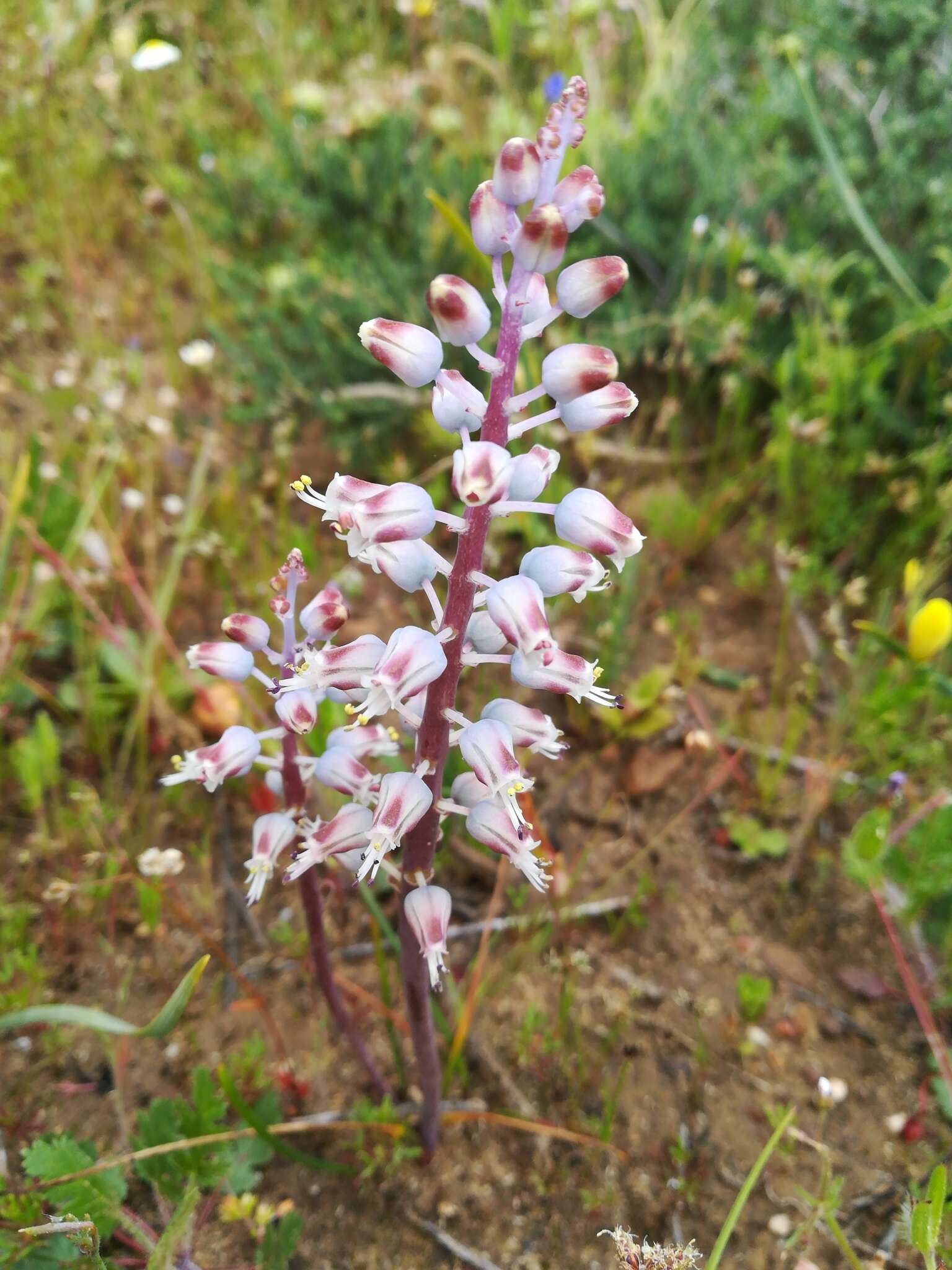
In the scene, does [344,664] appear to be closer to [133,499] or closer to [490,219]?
[490,219]

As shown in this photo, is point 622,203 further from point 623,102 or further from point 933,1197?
point 933,1197

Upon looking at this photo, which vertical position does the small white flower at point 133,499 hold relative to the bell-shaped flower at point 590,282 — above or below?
above

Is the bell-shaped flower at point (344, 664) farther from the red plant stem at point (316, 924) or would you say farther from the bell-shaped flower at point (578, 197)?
the bell-shaped flower at point (578, 197)

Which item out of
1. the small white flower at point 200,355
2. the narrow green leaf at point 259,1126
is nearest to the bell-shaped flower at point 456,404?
the narrow green leaf at point 259,1126

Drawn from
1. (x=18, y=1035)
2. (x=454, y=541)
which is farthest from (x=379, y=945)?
(x=454, y=541)

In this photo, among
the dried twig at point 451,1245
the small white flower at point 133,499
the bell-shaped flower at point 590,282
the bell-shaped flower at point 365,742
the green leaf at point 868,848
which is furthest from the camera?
the small white flower at point 133,499

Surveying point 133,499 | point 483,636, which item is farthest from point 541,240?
point 133,499

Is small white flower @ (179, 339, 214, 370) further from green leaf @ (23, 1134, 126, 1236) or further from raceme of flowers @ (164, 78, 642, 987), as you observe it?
green leaf @ (23, 1134, 126, 1236)

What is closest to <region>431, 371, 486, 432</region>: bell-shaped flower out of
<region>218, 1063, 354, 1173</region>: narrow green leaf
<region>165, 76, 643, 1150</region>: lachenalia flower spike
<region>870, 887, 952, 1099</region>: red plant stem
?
<region>165, 76, 643, 1150</region>: lachenalia flower spike
